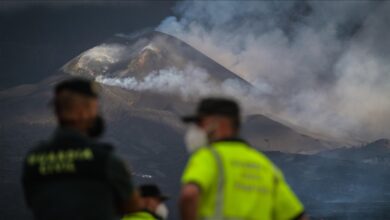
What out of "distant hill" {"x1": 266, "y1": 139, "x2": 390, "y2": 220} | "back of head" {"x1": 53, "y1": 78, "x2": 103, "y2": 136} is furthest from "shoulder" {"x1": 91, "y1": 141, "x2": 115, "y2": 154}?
"distant hill" {"x1": 266, "y1": 139, "x2": 390, "y2": 220}

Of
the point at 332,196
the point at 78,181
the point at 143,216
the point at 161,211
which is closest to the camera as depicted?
the point at 78,181

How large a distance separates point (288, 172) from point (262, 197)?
186 metres

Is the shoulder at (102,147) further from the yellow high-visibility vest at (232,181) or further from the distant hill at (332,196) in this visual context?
the distant hill at (332,196)

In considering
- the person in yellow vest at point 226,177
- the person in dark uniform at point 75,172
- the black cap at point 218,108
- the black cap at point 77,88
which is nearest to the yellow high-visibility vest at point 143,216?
the person in yellow vest at point 226,177

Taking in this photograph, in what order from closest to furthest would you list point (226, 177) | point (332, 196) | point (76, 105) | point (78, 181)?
1. point (78, 181)
2. point (76, 105)
3. point (226, 177)
4. point (332, 196)

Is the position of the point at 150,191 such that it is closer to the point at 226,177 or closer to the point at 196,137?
the point at 196,137

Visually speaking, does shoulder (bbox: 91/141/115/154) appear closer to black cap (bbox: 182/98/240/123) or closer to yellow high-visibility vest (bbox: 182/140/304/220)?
yellow high-visibility vest (bbox: 182/140/304/220)

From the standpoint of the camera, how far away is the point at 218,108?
4.82 m

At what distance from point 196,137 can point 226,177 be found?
0.39m

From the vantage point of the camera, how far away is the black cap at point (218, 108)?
482cm

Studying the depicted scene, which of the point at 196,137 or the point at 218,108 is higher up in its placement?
the point at 218,108

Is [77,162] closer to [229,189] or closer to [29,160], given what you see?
[29,160]

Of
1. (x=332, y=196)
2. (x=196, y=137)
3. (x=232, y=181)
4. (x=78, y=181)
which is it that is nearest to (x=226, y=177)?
(x=232, y=181)

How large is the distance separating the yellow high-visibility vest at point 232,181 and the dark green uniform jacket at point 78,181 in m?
0.48
